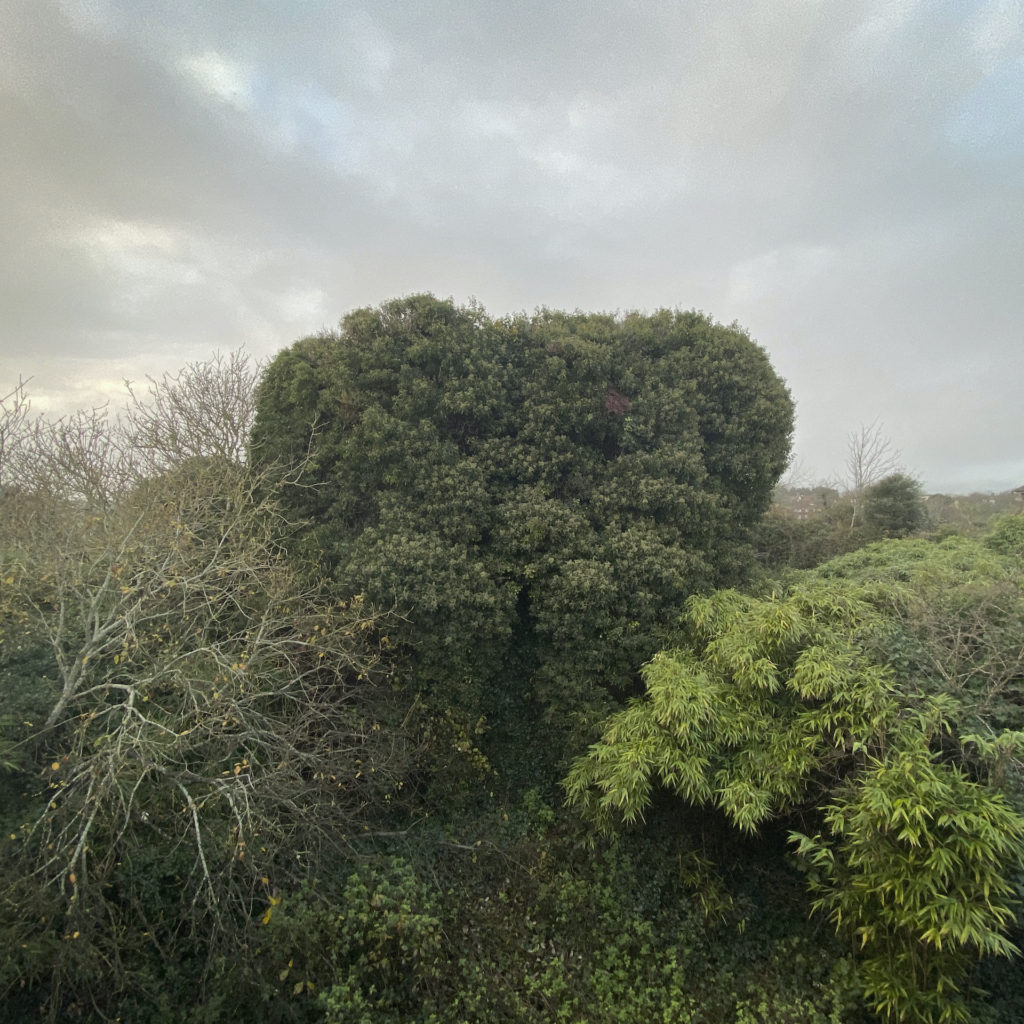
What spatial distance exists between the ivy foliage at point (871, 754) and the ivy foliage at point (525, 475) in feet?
4.49

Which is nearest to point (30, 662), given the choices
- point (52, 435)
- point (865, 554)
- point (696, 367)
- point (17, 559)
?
point (17, 559)

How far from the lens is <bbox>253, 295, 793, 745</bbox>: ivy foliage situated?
27.5 ft

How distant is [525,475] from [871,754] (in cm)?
577

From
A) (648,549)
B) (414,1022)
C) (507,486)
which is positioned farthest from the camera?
(507,486)

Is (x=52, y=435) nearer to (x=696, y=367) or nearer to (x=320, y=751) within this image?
(x=320, y=751)

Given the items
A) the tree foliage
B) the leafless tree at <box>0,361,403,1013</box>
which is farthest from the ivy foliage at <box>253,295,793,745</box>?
the tree foliage

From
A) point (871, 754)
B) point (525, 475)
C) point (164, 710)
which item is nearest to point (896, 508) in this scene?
point (525, 475)

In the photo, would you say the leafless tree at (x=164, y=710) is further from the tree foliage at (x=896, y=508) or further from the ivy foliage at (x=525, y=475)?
the tree foliage at (x=896, y=508)

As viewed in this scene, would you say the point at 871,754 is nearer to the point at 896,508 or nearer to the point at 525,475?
the point at 525,475

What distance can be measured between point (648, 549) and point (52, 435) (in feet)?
26.9

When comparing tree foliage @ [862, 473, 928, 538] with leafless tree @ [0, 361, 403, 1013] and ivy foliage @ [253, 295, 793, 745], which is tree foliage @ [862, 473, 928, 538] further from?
leafless tree @ [0, 361, 403, 1013]

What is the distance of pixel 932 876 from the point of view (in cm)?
453

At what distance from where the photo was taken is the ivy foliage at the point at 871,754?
4.60 meters

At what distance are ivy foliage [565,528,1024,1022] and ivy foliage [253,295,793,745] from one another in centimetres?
137
